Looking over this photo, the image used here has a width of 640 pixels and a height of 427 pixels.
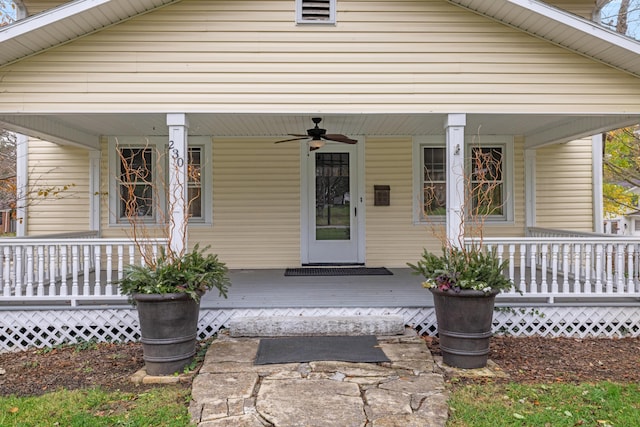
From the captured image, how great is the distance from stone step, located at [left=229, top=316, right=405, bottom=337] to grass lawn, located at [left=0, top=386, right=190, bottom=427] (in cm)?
106

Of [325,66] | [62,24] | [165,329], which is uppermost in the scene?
[62,24]

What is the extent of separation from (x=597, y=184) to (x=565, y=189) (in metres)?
0.50

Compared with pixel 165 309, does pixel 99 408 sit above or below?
below

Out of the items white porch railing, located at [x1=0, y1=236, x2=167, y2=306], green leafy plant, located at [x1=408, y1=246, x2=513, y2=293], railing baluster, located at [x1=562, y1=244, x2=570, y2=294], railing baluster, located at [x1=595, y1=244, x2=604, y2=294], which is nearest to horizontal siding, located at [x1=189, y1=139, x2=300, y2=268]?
white porch railing, located at [x1=0, y1=236, x2=167, y2=306]

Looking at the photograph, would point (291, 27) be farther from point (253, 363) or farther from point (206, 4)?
point (253, 363)

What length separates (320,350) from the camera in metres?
4.17

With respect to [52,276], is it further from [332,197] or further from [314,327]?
[332,197]

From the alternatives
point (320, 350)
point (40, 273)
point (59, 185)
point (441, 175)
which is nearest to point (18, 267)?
point (40, 273)

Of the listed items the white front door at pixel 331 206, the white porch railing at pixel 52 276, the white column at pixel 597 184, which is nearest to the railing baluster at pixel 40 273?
the white porch railing at pixel 52 276

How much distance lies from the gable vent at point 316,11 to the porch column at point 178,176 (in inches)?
68.1

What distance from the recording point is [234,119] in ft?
18.3

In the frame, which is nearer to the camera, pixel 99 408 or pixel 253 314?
pixel 99 408

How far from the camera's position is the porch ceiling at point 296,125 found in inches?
207

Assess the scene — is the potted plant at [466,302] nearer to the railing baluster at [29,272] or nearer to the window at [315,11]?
the window at [315,11]
